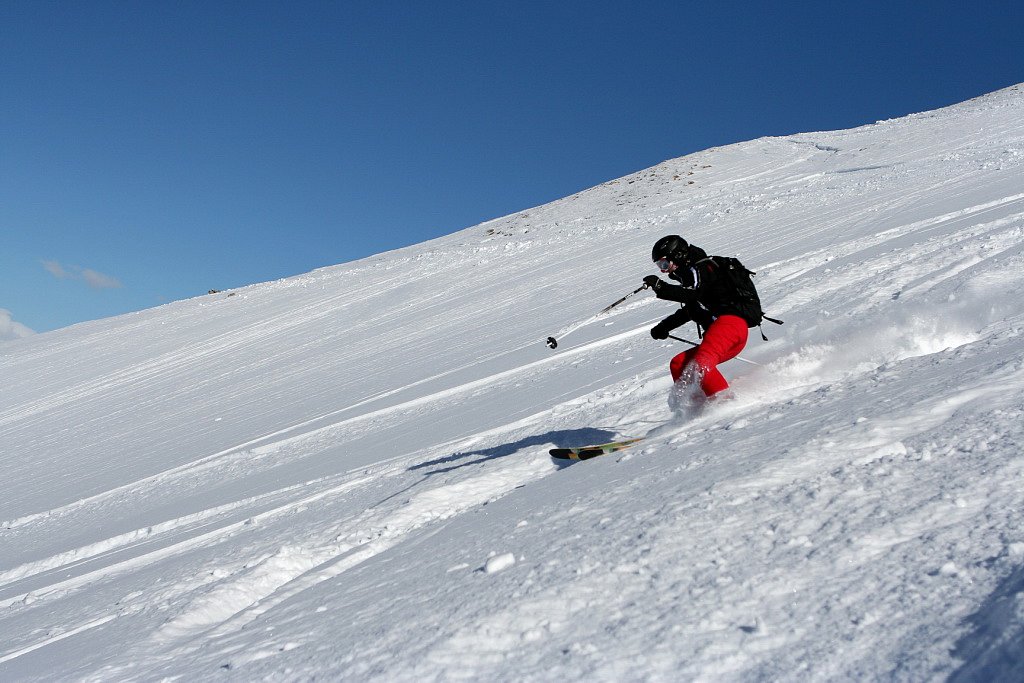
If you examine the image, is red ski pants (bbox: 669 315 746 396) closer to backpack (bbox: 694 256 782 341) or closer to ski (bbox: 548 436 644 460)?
backpack (bbox: 694 256 782 341)

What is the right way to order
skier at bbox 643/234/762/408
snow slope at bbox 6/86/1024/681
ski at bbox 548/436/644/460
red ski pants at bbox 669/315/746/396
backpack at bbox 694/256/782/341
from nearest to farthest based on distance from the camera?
snow slope at bbox 6/86/1024/681 < ski at bbox 548/436/644/460 < red ski pants at bbox 669/315/746/396 < skier at bbox 643/234/762/408 < backpack at bbox 694/256/782/341

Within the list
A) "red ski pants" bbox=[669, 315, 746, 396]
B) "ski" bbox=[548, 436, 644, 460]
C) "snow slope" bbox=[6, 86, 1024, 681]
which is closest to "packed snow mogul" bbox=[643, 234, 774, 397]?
"red ski pants" bbox=[669, 315, 746, 396]

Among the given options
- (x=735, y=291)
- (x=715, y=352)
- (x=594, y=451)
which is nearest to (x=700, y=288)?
(x=735, y=291)

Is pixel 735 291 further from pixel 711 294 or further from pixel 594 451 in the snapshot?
pixel 594 451

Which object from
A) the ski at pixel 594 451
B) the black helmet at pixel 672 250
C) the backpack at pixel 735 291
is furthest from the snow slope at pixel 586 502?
the black helmet at pixel 672 250

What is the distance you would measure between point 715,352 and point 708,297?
482 millimetres

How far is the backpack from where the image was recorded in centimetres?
568

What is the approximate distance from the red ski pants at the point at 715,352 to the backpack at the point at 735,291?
71mm

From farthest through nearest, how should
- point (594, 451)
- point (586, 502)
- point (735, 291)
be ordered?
point (735, 291), point (594, 451), point (586, 502)

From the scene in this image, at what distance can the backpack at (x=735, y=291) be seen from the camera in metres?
5.68

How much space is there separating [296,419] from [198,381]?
22.0ft

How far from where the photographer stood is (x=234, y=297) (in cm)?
2734

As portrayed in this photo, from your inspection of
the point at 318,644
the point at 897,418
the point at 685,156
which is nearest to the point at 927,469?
the point at 897,418

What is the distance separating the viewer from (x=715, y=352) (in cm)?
549
